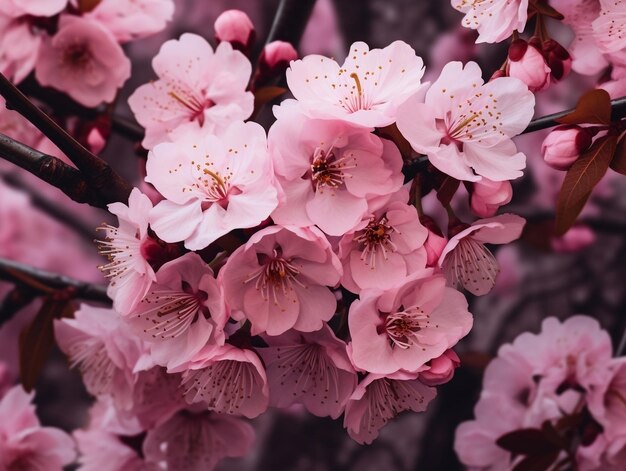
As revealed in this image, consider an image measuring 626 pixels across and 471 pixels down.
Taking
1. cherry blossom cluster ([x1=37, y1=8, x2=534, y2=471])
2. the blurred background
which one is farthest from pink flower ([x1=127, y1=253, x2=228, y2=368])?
the blurred background

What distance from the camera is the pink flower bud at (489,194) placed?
59cm

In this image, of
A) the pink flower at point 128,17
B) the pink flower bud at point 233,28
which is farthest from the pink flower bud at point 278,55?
the pink flower at point 128,17

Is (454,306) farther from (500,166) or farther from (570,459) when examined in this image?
(570,459)

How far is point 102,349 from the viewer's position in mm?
767

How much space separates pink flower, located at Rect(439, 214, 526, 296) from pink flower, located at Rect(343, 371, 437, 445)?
0.09 metres

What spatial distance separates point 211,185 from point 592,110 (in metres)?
0.30

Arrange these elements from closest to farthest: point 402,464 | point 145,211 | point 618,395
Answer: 1. point 145,211
2. point 618,395
3. point 402,464

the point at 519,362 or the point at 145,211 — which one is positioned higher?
the point at 145,211

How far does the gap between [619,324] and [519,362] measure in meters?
0.70

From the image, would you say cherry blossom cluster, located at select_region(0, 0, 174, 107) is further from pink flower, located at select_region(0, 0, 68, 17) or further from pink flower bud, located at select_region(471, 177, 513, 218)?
pink flower bud, located at select_region(471, 177, 513, 218)

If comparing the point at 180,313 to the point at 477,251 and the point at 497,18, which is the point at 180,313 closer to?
the point at 477,251

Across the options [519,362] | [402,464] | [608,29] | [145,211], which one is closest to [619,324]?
[402,464]

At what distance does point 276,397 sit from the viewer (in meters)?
0.64

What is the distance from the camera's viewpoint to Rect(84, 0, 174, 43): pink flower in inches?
33.9
